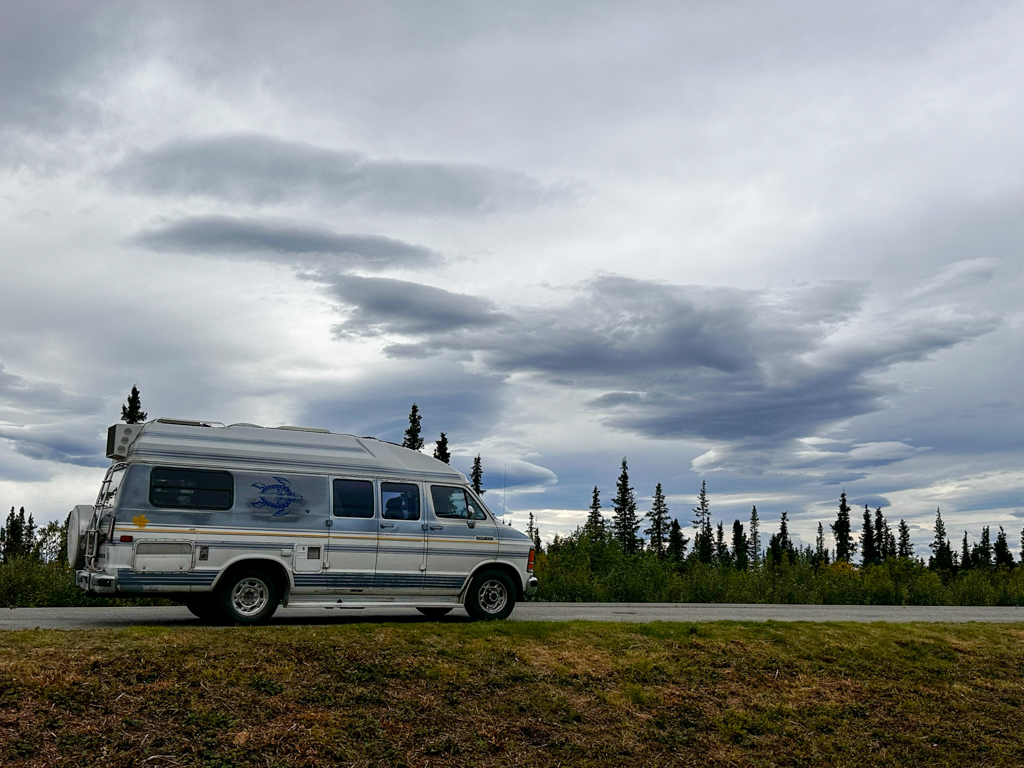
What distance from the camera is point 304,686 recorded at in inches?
379

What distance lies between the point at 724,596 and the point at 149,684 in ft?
68.3

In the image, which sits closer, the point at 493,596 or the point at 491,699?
the point at 491,699

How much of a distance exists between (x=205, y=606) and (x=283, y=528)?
66.6 inches

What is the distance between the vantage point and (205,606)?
13.5 m

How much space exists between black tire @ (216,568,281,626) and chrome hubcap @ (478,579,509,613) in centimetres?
322

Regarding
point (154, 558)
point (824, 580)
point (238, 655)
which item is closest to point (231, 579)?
point (154, 558)

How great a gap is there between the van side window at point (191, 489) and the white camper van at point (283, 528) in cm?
1

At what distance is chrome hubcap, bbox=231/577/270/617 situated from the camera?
1293 cm

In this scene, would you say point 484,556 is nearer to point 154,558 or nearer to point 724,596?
point 154,558

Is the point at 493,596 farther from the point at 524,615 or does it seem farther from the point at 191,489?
the point at 191,489

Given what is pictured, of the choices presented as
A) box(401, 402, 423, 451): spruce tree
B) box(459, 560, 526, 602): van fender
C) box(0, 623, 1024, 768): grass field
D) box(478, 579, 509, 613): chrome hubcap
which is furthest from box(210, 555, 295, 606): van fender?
box(401, 402, 423, 451): spruce tree

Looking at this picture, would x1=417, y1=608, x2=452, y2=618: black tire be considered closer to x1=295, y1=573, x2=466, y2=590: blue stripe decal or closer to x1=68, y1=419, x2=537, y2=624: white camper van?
x1=68, y1=419, x2=537, y2=624: white camper van

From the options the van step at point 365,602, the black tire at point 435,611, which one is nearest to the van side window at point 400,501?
the van step at point 365,602

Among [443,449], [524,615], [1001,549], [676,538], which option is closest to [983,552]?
[1001,549]
